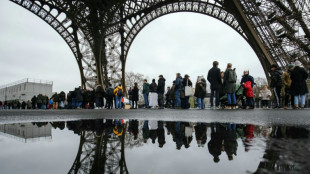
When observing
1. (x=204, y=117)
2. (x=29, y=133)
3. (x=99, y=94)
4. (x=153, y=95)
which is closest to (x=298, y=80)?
(x=204, y=117)

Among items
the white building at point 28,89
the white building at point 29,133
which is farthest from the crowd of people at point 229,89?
the white building at point 28,89

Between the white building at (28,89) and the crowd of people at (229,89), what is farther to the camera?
the white building at (28,89)

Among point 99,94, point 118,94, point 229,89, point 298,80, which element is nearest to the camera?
point 298,80

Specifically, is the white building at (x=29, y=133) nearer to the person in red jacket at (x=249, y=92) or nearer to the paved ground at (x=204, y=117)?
the paved ground at (x=204, y=117)

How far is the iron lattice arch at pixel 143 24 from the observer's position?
50.4ft

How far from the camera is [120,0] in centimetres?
1802

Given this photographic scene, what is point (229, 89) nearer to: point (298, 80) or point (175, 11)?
point (298, 80)

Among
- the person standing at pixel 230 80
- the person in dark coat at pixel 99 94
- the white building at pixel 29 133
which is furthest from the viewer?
the person in dark coat at pixel 99 94

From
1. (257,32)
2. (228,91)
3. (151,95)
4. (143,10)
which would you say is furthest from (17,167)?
(143,10)

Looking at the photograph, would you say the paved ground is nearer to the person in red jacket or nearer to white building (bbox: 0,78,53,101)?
the person in red jacket

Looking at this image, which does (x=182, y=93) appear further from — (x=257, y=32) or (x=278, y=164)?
(x=278, y=164)

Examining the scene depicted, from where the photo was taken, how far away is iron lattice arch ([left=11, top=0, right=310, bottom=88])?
1535cm

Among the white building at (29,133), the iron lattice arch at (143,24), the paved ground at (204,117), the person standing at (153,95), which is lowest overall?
the paved ground at (204,117)

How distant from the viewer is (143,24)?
70.9 feet
